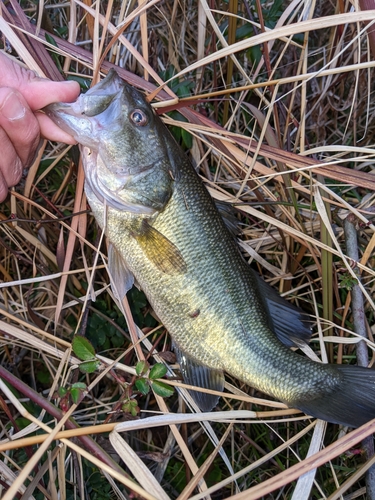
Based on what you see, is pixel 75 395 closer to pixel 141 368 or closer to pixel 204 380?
pixel 141 368

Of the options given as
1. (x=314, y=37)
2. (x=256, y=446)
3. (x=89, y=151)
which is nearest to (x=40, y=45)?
(x=89, y=151)

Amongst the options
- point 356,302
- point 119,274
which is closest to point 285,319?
point 356,302

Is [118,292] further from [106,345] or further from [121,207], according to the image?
[106,345]

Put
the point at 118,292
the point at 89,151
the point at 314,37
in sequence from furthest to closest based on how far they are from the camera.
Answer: the point at 314,37 < the point at 118,292 < the point at 89,151

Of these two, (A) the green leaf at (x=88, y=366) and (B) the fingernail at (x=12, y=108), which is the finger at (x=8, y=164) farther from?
(A) the green leaf at (x=88, y=366)

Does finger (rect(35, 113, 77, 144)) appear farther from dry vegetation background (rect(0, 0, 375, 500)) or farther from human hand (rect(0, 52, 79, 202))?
dry vegetation background (rect(0, 0, 375, 500))

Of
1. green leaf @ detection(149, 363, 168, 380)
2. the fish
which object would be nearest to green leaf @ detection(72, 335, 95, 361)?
green leaf @ detection(149, 363, 168, 380)
